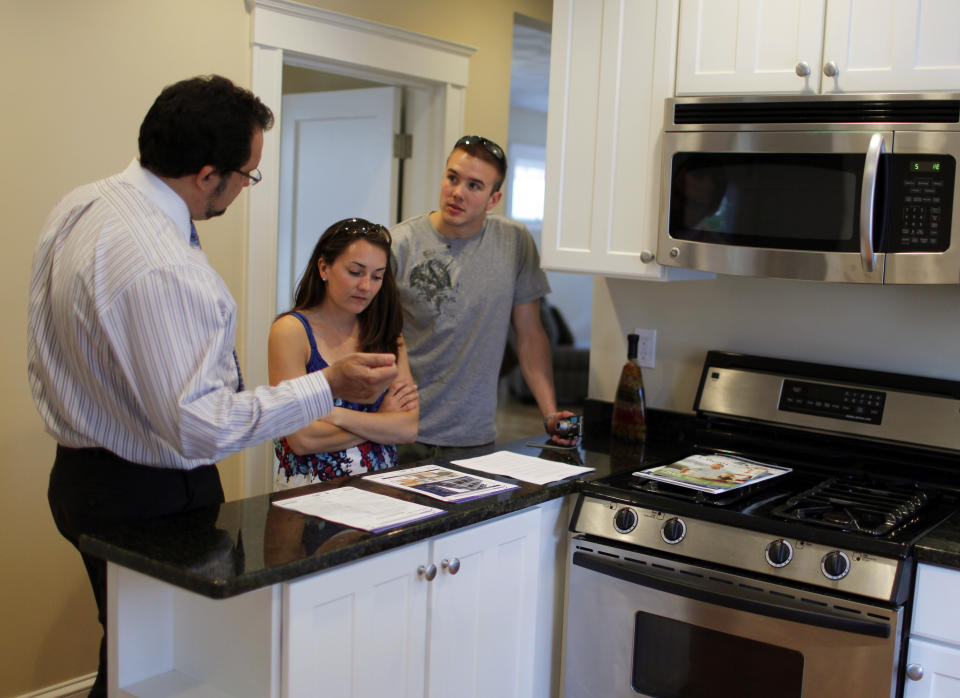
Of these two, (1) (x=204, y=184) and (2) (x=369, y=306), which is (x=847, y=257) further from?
(1) (x=204, y=184)

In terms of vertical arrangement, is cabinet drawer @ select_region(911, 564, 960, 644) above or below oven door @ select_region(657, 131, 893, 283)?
below

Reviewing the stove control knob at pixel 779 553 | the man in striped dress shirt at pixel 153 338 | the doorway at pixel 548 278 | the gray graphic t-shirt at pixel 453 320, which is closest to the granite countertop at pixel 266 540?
the man in striped dress shirt at pixel 153 338

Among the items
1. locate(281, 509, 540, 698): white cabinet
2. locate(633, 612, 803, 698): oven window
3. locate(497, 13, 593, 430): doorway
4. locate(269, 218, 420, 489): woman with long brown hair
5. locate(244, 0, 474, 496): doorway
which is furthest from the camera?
locate(497, 13, 593, 430): doorway

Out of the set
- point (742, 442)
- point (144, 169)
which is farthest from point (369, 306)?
point (742, 442)

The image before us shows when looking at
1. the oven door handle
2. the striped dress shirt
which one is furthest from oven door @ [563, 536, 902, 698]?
the striped dress shirt

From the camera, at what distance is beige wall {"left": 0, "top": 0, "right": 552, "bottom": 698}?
272cm

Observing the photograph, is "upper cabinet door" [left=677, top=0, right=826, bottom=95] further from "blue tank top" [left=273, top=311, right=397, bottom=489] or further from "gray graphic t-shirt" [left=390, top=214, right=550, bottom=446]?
"blue tank top" [left=273, top=311, right=397, bottom=489]

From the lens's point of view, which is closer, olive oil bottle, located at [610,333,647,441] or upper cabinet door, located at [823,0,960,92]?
upper cabinet door, located at [823,0,960,92]

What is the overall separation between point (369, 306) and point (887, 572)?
52.2 inches

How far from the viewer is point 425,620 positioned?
1896 millimetres

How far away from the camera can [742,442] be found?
266 cm

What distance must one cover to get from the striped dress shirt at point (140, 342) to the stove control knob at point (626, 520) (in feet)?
2.66

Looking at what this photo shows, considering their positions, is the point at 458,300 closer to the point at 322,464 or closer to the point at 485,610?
the point at 322,464

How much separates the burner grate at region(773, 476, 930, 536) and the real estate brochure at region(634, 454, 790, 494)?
0.13 m
